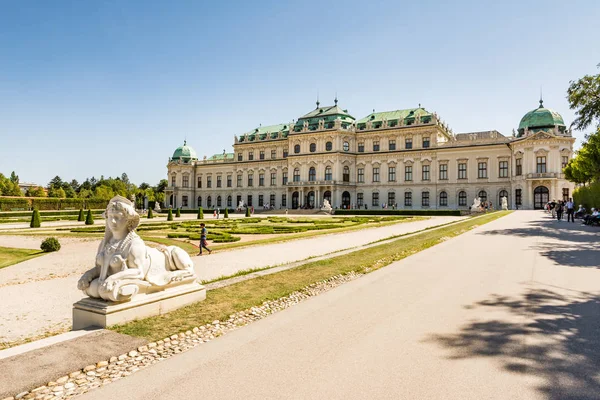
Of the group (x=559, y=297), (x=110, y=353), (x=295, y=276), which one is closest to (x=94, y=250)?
(x=295, y=276)

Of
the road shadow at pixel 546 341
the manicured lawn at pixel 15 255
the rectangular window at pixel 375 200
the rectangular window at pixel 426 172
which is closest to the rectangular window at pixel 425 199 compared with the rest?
the rectangular window at pixel 426 172

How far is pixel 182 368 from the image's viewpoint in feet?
13.7

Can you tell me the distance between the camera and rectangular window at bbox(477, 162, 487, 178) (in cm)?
5688

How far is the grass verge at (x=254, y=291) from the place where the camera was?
534 cm

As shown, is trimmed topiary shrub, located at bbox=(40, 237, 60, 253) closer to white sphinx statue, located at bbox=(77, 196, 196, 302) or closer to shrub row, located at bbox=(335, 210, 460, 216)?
white sphinx statue, located at bbox=(77, 196, 196, 302)

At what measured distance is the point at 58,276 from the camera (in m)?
10.6

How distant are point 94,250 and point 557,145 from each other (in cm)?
5468

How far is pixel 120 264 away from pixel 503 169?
59.6 metres

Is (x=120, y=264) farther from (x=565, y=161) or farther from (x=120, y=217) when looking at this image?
(x=565, y=161)

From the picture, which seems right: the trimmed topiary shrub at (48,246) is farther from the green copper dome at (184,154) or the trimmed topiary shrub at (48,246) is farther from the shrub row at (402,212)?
the green copper dome at (184,154)

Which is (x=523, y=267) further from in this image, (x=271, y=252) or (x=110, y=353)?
(x=110, y=353)

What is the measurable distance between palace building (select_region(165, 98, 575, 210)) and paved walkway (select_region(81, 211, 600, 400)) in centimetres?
5079

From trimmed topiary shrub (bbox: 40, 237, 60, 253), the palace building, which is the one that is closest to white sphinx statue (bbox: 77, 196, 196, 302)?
trimmed topiary shrub (bbox: 40, 237, 60, 253)

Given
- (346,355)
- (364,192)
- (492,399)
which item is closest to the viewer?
(492,399)
